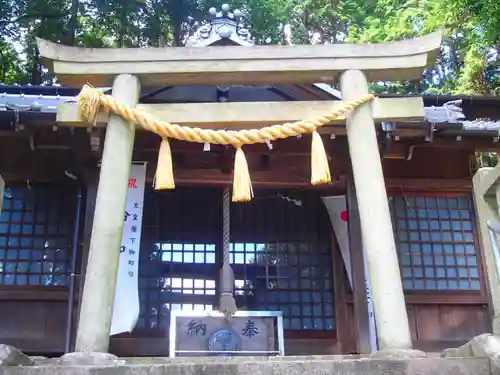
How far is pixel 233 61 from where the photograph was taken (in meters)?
6.44

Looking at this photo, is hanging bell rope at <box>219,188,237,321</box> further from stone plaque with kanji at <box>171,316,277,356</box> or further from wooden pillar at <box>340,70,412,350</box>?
wooden pillar at <box>340,70,412,350</box>

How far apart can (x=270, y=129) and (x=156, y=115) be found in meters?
1.21

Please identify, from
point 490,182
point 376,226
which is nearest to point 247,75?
point 376,226

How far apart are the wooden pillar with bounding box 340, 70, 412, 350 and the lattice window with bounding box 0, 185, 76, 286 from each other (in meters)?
4.91

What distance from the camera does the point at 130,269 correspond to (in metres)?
7.78

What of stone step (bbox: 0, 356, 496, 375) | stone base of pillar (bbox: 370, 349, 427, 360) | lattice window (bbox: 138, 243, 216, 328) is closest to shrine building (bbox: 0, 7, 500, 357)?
lattice window (bbox: 138, 243, 216, 328)

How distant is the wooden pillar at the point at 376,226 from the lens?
525 cm

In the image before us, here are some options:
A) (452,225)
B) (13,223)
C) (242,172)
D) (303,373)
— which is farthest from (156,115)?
(452,225)

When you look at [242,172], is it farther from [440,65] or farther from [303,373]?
[440,65]

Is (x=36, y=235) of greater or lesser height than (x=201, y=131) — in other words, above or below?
below

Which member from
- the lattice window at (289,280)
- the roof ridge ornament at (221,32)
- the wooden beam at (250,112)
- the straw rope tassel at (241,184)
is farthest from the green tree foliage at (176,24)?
the straw rope tassel at (241,184)

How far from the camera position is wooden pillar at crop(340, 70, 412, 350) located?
5246 mm

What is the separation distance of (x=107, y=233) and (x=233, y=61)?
227 cm

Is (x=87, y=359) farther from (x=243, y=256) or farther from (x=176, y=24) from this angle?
(x=176, y=24)
